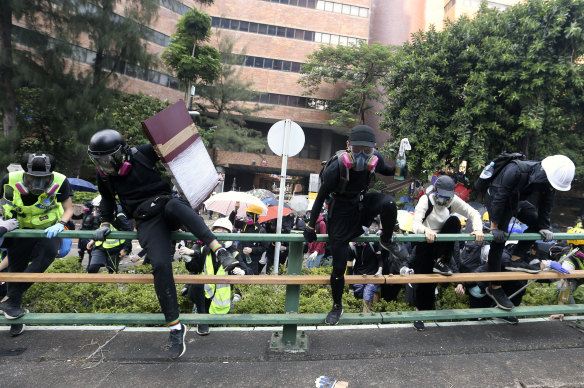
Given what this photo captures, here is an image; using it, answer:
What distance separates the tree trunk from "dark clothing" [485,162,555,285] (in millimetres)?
17979

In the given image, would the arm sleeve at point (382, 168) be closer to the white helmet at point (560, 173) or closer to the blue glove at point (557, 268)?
the white helmet at point (560, 173)

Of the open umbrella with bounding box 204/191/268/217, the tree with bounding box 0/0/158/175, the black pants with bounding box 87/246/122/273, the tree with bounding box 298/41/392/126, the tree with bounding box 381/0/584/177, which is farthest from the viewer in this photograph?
the tree with bounding box 298/41/392/126

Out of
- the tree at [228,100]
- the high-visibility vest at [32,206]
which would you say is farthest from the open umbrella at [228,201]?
the tree at [228,100]

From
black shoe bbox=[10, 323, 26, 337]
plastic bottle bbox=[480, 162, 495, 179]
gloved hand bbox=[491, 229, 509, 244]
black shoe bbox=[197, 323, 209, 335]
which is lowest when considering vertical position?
black shoe bbox=[10, 323, 26, 337]

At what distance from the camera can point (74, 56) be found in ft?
54.0

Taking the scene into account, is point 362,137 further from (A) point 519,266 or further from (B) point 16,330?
(B) point 16,330

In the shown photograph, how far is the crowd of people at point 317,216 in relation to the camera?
274cm

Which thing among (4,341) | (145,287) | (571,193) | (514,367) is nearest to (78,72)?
(145,287)

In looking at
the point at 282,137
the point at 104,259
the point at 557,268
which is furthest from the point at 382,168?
the point at 104,259

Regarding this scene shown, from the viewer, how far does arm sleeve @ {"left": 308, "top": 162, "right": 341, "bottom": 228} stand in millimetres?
2781

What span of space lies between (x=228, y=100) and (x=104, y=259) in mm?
24345

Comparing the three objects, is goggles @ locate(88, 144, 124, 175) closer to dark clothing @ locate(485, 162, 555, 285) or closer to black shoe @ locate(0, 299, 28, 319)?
black shoe @ locate(0, 299, 28, 319)

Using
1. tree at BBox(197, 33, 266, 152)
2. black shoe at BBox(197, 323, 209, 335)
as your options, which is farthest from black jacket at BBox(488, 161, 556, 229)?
tree at BBox(197, 33, 266, 152)

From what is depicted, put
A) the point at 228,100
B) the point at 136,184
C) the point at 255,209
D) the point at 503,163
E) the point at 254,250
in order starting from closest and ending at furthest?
the point at 136,184 → the point at 503,163 → the point at 254,250 → the point at 255,209 → the point at 228,100
